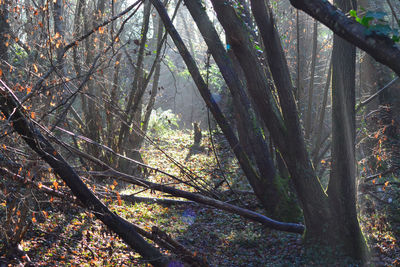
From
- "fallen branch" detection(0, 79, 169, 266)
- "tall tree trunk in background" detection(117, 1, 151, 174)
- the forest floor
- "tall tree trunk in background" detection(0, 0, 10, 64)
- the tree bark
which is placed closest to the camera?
the tree bark

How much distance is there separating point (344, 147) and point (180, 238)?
3.33m

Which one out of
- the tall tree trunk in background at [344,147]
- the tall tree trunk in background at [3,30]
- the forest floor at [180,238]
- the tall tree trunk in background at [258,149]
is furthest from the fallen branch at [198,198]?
the tall tree trunk in background at [3,30]

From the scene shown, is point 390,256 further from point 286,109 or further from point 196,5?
point 196,5

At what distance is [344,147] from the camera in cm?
530

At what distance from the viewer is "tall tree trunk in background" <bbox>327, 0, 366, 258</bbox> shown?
511 cm

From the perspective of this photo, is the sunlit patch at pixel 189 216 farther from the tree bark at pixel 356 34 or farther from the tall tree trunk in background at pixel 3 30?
the tree bark at pixel 356 34

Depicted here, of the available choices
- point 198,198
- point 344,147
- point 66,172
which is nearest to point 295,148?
point 344,147

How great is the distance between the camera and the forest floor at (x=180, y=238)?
5289 mm

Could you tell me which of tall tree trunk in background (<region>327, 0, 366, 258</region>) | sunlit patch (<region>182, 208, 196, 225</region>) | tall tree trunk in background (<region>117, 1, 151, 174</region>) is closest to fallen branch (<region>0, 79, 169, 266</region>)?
tall tree trunk in background (<region>327, 0, 366, 258</region>)

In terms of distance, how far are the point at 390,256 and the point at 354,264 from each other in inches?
37.3

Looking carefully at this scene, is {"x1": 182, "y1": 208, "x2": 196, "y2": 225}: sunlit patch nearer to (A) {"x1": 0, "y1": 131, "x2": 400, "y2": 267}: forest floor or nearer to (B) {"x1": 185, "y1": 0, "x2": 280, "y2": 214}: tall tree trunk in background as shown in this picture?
(A) {"x1": 0, "y1": 131, "x2": 400, "y2": 267}: forest floor

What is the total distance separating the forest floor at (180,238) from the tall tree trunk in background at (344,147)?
592 mm

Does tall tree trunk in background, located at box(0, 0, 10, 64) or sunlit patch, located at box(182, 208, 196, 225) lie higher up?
tall tree trunk in background, located at box(0, 0, 10, 64)

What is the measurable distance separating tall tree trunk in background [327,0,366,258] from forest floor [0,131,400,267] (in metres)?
0.59
